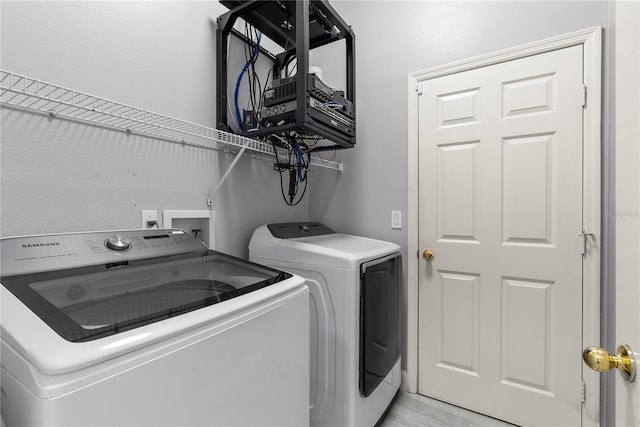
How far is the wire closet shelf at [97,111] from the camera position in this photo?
0.91 meters

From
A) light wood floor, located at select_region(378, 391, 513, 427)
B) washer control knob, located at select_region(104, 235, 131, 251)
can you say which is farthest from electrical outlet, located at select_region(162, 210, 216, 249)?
light wood floor, located at select_region(378, 391, 513, 427)

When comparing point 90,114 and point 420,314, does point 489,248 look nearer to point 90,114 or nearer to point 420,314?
point 420,314

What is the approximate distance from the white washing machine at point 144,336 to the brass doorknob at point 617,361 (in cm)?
75

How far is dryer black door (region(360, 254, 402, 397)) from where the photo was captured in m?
1.50

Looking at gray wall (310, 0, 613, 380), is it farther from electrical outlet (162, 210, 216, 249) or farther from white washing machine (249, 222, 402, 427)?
electrical outlet (162, 210, 216, 249)

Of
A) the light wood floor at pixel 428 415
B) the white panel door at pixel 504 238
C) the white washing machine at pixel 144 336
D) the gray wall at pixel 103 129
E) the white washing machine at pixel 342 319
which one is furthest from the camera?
the light wood floor at pixel 428 415

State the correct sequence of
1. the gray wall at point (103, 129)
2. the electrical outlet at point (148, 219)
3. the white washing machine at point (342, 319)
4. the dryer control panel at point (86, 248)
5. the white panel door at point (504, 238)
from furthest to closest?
1. the white panel door at point (504, 238)
2. the white washing machine at point (342, 319)
3. the electrical outlet at point (148, 219)
4. the gray wall at point (103, 129)
5. the dryer control panel at point (86, 248)

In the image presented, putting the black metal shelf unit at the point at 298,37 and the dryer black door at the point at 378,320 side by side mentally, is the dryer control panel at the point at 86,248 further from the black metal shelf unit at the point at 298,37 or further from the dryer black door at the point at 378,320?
the dryer black door at the point at 378,320

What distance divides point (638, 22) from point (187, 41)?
1.67 m

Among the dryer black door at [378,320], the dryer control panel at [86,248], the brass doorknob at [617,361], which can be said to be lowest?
the dryer black door at [378,320]

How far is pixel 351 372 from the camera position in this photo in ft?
4.79

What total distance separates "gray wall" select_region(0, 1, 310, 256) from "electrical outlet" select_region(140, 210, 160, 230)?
2 centimetres

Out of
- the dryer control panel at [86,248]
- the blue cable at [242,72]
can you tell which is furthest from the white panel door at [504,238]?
the dryer control panel at [86,248]

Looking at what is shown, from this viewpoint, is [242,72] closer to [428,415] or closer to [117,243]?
[117,243]
